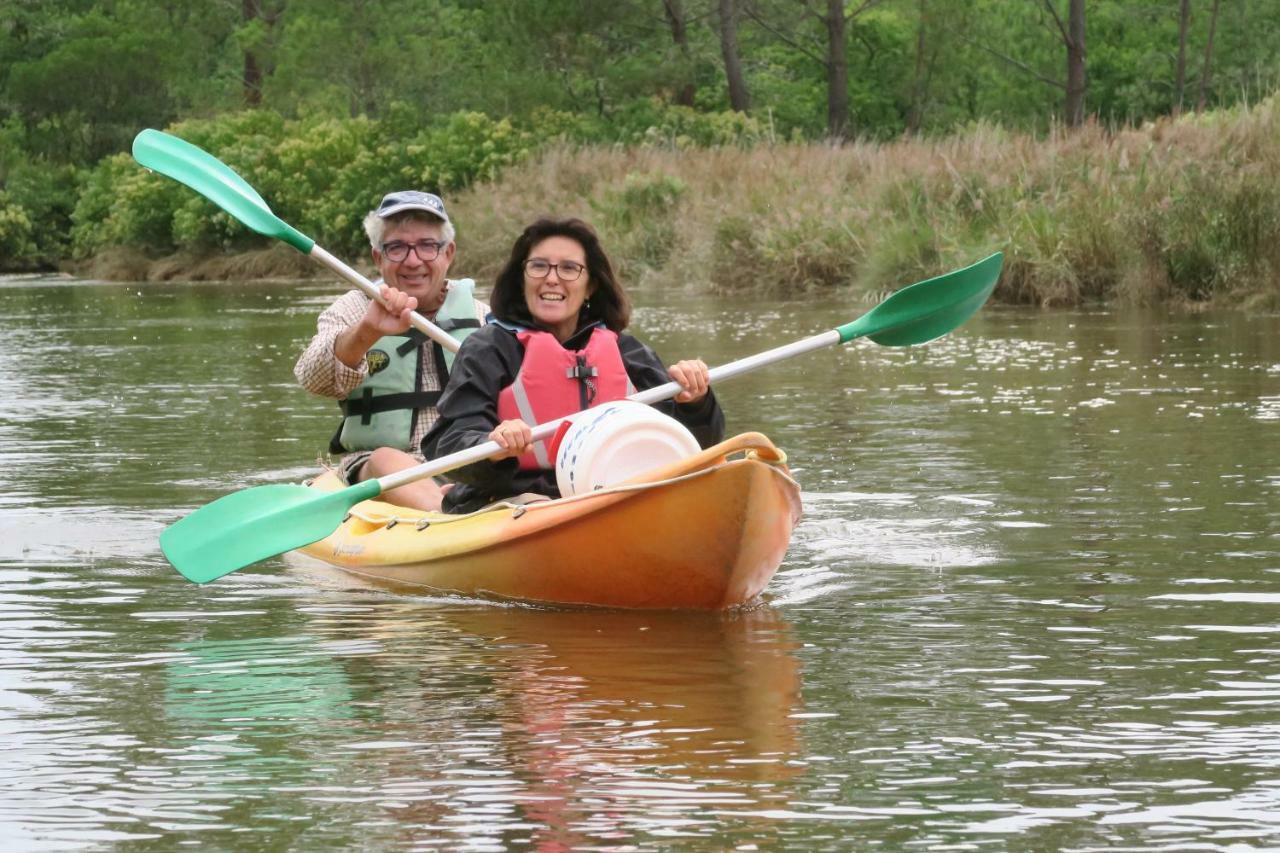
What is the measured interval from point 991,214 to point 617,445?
1205 centimetres

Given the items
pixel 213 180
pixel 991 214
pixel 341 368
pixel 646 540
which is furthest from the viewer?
pixel 991 214

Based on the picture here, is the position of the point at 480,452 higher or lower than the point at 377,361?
lower

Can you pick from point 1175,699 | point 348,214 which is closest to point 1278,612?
point 1175,699

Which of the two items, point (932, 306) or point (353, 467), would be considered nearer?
point (353, 467)

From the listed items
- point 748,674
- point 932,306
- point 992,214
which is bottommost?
point 748,674

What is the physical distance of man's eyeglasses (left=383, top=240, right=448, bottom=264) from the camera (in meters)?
7.16

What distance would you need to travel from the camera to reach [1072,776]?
3980 millimetres

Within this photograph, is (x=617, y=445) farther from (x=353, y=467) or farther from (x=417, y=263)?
(x=417, y=263)

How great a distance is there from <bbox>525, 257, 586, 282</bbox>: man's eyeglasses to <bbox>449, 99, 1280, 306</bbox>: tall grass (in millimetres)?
9754

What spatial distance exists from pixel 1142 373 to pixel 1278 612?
633cm

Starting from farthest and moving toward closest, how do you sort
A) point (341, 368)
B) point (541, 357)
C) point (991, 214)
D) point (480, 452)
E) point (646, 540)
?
point (991, 214)
point (341, 368)
point (541, 357)
point (480, 452)
point (646, 540)

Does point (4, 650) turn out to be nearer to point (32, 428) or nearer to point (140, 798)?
point (140, 798)

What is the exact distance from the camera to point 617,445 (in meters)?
5.77

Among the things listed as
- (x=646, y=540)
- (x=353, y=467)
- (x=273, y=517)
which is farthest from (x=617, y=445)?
(x=353, y=467)
